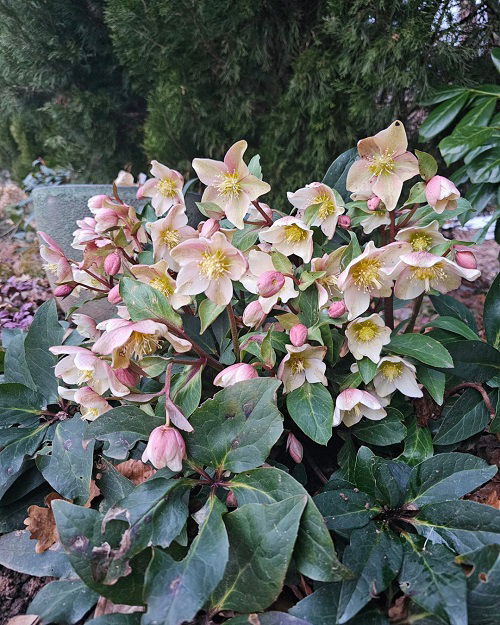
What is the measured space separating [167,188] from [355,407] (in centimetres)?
54

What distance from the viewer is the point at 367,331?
31.3 inches

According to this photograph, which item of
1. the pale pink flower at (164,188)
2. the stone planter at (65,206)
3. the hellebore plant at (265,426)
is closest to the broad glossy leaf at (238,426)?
the hellebore plant at (265,426)

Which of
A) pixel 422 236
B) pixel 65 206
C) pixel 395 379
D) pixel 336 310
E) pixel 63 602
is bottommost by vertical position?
pixel 63 602

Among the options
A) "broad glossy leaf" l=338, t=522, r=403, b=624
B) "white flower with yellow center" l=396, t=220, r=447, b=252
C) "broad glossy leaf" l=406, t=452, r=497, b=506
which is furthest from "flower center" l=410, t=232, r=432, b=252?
"broad glossy leaf" l=338, t=522, r=403, b=624

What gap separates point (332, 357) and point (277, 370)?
10 cm

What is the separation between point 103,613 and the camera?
72 cm

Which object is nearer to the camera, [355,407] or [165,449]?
[165,449]

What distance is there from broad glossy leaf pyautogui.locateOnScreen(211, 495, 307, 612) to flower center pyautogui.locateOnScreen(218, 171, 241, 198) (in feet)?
1.62

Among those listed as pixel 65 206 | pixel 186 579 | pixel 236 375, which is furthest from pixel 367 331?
pixel 65 206

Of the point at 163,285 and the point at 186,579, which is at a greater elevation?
the point at 163,285

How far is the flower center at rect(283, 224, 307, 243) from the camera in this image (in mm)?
835

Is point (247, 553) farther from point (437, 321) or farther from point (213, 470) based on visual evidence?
point (437, 321)

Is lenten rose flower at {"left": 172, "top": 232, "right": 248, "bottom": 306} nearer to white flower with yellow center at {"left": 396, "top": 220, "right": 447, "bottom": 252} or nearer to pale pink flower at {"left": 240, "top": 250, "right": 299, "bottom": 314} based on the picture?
pale pink flower at {"left": 240, "top": 250, "right": 299, "bottom": 314}

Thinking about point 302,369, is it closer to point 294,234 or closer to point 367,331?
point 367,331
